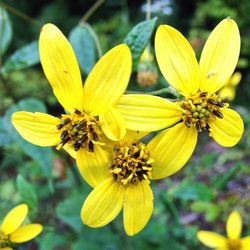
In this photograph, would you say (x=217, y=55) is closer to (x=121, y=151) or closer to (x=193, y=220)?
(x=121, y=151)

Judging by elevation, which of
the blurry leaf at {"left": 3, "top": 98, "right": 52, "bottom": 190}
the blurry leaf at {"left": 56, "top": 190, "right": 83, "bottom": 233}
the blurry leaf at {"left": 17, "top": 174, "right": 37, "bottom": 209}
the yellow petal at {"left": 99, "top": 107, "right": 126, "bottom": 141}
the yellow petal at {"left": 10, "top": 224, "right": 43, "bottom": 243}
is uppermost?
the yellow petal at {"left": 99, "top": 107, "right": 126, "bottom": 141}

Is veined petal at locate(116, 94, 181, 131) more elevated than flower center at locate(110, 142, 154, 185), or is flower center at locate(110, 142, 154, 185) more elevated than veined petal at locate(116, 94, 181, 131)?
veined petal at locate(116, 94, 181, 131)

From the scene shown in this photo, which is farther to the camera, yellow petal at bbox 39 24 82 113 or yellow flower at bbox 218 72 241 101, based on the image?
yellow flower at bbox 218 72 241 101

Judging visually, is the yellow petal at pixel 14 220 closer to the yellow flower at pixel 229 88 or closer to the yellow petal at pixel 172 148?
the yellow petal at pixel 172 148

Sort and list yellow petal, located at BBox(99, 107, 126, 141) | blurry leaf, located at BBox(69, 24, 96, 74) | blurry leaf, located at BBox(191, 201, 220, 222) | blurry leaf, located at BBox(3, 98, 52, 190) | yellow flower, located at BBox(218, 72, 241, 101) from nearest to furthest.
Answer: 1. yellow petal, located at BBox(99, 107, 126, 141)
2. blurry leaf, located at BBox(3, 98, 52, 190)
3. blurry leaf, located at BBox(69, 24, 96, 74)
4. blurry leaf, located at BBox(191, 201, 220, 222)
5. yellow flower, located at BBox(218, 72, 241, 101)

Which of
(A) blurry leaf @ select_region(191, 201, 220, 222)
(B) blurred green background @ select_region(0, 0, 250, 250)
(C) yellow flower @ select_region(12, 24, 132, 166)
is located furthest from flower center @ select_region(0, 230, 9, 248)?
(A) blurry leaf @ select_region(191, 201, 220, 222)

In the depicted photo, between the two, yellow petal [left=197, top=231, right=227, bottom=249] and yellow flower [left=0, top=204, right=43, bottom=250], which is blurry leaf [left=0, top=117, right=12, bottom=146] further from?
yellow petal [left=197, top=231, right=227, bottom=249]

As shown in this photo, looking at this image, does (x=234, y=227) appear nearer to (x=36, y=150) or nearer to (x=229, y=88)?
(x=36, y=150)

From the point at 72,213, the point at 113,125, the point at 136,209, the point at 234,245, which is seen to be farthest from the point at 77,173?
the point at 113,125
